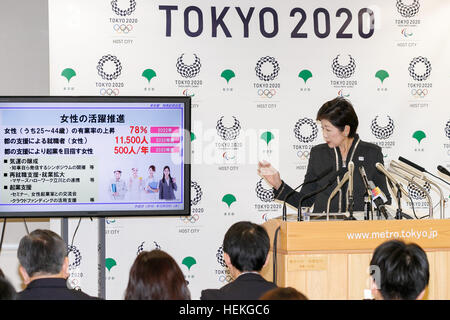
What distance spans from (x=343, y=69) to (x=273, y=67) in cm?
62

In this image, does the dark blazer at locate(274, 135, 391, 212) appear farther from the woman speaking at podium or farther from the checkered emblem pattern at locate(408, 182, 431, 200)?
the checkered emblem pattern at locate(408, 182, 431, 200)

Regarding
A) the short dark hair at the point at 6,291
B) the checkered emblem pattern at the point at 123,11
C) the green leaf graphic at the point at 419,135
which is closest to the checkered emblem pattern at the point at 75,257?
the checkered emblem pattern at the point at 123,11

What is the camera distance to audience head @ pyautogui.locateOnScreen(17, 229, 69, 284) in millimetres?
2881

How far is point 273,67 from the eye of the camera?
543 centimetres

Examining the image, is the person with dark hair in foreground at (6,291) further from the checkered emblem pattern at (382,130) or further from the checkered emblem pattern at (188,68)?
the checkered emblem pattern at (382,130)

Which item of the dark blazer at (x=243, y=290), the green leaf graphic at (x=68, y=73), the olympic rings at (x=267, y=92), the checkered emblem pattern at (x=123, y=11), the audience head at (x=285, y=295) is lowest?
the dark blazer at (x=243, y=290)

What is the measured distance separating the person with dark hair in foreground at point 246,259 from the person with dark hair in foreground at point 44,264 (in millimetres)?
657

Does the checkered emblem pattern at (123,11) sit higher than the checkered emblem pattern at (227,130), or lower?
higher

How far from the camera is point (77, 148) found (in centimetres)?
463

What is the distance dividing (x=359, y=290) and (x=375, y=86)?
2.58 m

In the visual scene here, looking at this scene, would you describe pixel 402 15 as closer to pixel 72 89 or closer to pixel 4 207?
pixel 72 89

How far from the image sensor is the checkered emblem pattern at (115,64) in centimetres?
527
